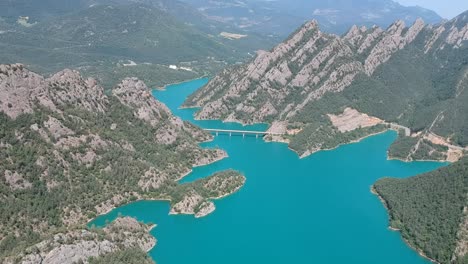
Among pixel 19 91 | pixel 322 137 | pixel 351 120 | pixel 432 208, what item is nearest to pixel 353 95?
pixel 351 120

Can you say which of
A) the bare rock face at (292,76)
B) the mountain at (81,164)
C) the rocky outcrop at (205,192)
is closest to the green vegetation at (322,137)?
the bare rock face at (292,76)

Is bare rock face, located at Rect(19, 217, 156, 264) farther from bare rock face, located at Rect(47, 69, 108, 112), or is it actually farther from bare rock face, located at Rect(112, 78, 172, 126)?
bare rock face, located at Rect(112, 78, 172, 126)

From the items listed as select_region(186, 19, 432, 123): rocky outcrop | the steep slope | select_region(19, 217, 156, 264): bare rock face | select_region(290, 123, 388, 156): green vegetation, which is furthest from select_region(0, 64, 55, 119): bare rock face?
select_region(186, 19, 432, 123): rocky outcrop

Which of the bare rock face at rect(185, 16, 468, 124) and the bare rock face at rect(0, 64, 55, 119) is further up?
the bare rock face at rect(0, 64, 55, 119)

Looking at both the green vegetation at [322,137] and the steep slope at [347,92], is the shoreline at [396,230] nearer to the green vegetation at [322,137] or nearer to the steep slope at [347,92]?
the steep slope at [347,92]

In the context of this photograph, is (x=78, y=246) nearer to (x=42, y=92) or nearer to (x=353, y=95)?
(x=42, y=92)

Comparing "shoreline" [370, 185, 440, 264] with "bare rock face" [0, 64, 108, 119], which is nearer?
"shoreline" [370, 185, 440, 264]
